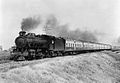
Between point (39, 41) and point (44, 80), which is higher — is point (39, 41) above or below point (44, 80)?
above

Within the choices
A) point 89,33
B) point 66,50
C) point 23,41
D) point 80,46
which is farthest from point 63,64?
point 89,33

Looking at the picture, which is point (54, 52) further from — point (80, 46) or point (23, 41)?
point (80, 46)

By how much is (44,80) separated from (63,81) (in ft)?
6.14

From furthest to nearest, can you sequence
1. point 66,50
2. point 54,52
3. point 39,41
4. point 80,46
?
1. point 80,46
2. point 66,50
3. point 54,52
4. point 39,41

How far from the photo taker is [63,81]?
42.9 ft

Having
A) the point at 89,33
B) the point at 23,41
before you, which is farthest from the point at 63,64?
the point at 89,33

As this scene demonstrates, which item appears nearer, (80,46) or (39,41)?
(39,41)

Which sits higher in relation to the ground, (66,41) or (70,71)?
(66,41)

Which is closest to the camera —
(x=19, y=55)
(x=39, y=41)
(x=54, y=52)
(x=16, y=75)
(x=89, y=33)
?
(x=16, y=75)

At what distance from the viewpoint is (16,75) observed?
10570mm

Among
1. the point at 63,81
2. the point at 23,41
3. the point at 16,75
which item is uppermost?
the point at 23,41

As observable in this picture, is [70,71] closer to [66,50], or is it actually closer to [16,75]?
[16,75]

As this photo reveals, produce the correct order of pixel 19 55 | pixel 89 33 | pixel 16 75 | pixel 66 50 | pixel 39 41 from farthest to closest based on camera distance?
pixel 89 33 < pixel 66 50 < pixel 39 41 < pixel 19 55 < pixel 16 75

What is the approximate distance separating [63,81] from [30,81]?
3077 millimetres
